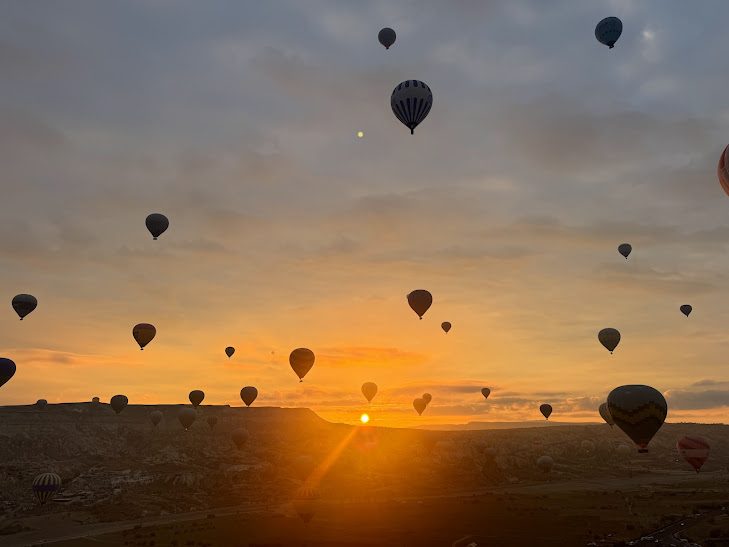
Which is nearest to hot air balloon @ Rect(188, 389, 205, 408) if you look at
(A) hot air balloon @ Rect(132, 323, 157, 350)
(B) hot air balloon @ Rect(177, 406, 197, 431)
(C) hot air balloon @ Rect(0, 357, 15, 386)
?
(B) hot air balloon @ Rect(177, 406, 197, 431)

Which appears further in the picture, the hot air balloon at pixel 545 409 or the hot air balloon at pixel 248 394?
the hot air balloon at pixel 545 409

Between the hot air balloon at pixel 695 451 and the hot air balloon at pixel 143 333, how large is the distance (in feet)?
226

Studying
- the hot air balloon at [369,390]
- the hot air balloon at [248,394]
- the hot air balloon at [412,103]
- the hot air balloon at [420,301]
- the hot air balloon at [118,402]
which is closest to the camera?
the hot air balloon at [412,103]

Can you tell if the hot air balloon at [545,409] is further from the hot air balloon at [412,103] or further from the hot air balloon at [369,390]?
the hot air balloon at [412,103]

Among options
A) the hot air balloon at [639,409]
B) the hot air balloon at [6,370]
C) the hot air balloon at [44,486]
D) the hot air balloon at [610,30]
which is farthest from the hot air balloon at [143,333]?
the hot air balloon at [610,30]

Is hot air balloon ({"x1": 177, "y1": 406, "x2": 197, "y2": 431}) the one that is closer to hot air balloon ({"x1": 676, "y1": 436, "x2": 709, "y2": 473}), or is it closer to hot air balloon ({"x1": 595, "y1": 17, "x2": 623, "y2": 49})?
hot air balloon ({"x1": 676, "y1": 436, "x2": 709, "y2": 473})

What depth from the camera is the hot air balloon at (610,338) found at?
8262 centimetres

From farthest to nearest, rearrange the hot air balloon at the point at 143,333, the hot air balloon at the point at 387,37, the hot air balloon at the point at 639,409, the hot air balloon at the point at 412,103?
the hot air balloon at the point at 143,333 → the hot air balloon at the point at 387,37 → the hot air balloon at the point at 412,103 → the hot air balloon at the point at 639,409

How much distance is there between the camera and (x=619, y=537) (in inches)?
2339

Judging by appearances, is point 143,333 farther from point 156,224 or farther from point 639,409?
point 639,409

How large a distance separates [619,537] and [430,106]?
158 ft

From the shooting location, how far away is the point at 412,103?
189ft

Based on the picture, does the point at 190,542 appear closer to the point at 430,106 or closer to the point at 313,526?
the point at 313,526

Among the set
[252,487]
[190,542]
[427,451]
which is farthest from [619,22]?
[427,451]
